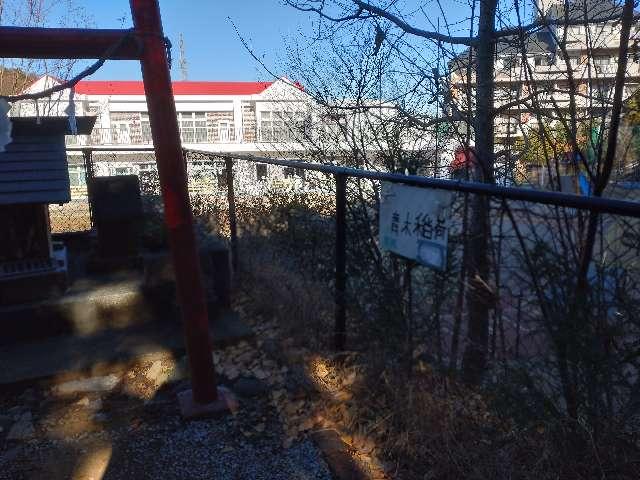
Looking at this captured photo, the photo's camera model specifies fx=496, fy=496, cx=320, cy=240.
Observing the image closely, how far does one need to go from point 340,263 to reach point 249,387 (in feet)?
3.37

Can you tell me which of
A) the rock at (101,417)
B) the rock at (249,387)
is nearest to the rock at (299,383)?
the rock at (249,387)

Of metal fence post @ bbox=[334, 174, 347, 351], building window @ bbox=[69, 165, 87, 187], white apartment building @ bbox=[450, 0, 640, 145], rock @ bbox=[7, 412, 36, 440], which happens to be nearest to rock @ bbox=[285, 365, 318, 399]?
metal fence post @ bbox=[334, 174, 347, 351]

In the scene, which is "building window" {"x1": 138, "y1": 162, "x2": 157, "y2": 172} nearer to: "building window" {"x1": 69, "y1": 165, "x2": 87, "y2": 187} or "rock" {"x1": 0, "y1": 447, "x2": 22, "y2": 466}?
"building window" {"x1": 69, "y1": 165, "x2": 87, "y2": 187}

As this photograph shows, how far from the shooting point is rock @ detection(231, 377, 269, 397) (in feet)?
10.7

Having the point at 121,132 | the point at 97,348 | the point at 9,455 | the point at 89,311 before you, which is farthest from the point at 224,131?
the point at 9,455

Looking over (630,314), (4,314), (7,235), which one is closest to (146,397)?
(4,314)

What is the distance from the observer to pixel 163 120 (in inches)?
103

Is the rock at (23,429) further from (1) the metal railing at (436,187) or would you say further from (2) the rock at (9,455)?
(1) the metal railing at (436,187)

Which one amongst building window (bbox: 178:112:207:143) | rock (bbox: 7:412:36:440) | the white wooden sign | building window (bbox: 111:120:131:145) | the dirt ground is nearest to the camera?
the white wooden sign

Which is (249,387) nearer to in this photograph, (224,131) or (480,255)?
(480,255)

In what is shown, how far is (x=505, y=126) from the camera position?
369 cm

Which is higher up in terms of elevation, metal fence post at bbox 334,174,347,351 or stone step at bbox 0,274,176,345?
metal fence post at bbox 334,174,347,351

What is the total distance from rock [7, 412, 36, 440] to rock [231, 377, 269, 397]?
1212 mm

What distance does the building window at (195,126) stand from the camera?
127 ft
